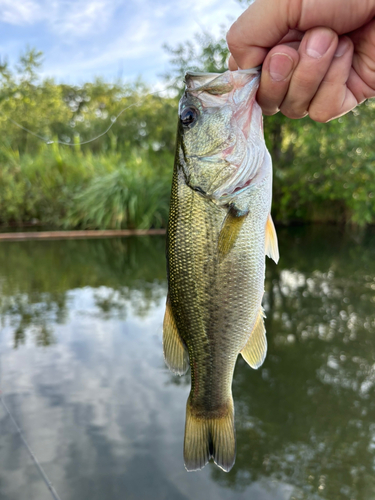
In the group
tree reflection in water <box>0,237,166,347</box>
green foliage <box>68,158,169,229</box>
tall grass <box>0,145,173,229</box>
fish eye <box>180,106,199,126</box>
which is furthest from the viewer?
tall grass <box>0,145,173,229</box>

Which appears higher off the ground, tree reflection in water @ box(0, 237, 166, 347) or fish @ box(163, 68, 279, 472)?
fish @ box(163, 68, 279, 472)

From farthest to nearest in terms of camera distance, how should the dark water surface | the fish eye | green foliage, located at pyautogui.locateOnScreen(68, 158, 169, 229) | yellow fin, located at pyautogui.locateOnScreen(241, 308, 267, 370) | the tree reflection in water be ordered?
green foliage, located at pyautogui.locateOnScreen(68, 158, 169, 229), the tree reflection in water, the dark water surface, yellow fin, located at pyautogui.locateOnScreen(241, 308, 267, 370), the fish eye

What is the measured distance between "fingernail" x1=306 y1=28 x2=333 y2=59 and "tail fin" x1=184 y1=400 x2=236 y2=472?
4.62ft

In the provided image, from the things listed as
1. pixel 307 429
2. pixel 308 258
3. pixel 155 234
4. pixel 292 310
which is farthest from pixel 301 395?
pixel 155 234

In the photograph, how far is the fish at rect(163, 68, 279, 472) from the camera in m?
1.59

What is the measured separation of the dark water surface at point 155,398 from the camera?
284 centimetres

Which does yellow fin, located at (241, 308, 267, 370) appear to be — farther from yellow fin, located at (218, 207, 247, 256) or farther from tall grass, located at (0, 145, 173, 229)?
tall grass, located at (0, 145, 173, 229)

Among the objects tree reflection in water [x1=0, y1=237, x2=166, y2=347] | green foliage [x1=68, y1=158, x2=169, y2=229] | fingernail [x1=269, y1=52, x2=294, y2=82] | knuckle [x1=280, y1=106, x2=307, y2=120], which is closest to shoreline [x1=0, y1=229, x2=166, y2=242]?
green foliage [x1=68, y1=158, x2=169, y2=229]

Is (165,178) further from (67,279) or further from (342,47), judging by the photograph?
(342,47)

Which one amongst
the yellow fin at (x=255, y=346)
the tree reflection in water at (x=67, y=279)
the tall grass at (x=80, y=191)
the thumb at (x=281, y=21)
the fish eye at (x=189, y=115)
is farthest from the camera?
the tall grass at (x=80, y=191)

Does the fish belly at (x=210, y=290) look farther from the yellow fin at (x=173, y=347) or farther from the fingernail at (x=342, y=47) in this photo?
the fingernail at (x=342, y=47)

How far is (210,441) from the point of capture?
168 cm

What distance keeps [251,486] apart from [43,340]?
291cm

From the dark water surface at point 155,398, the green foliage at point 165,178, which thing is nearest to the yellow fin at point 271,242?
the dark water surface at point 155,398
